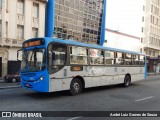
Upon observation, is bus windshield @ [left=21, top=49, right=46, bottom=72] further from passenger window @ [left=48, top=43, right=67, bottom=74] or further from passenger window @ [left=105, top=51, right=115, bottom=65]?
passenger window @ [left=105, top=51, right=115, bottom=65]

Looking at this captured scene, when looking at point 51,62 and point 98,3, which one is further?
point 98,3

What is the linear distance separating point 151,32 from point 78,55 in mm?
53039

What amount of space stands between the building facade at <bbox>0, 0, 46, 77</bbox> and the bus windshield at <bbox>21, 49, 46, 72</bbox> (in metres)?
16.3

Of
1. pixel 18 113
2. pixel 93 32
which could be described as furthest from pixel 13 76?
pixel 93 32

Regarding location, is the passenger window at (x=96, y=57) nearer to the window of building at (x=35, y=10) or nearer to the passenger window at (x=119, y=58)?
the passenger window at (x=119, y=58)

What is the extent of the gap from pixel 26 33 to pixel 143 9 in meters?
40.6

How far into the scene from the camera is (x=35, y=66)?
10.5 meters

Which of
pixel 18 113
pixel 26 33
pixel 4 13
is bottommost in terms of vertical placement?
pixel 18 113

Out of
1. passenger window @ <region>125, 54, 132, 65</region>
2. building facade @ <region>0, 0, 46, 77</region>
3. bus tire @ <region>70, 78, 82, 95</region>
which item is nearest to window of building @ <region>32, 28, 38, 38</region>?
building facade @ <region>0, 0, 46, 77</region>

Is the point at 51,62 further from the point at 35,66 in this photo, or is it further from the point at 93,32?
the point at 93,32

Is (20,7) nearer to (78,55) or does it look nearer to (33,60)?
(78,55)

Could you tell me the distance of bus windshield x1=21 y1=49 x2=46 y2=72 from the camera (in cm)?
1030

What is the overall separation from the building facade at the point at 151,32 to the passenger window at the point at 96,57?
45.7 metres

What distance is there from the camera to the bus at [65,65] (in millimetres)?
10328
